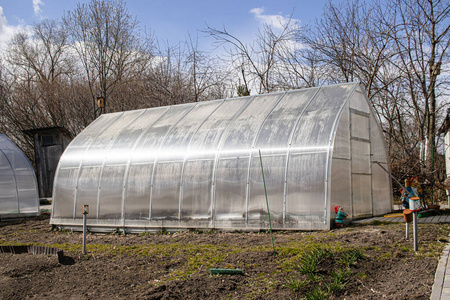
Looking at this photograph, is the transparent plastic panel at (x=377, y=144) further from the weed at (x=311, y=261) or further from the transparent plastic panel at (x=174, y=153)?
the weed at (x=311, y=261)

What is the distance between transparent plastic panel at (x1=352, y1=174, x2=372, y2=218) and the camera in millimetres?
10500

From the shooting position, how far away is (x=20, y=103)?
28781mm

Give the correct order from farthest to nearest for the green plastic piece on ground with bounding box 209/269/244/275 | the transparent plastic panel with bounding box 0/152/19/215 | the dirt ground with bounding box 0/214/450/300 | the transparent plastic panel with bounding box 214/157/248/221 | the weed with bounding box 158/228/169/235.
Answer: the transparent plastic panel with bounding box 0/152/19/215
the weed with bounding box 158/228/169/235
the transparent plastic panel with bounding box 214/157/248/221
the green plastic piece on ground with bounding box 209/269/244/275
the dirt ground with bounding box 0/214/450/300

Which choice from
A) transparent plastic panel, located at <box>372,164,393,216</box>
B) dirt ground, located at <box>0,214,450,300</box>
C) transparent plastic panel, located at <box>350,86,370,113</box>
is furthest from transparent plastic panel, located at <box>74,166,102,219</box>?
transparent plastic panel, located at <box>372,164,393,216</box>

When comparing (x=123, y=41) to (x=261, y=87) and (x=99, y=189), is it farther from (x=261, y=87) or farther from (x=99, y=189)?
(x=99, y=189)

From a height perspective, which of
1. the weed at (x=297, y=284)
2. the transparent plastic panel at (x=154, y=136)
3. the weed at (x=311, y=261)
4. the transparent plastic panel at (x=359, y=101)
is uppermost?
the transparent plastic panel at (x=359, y=101)

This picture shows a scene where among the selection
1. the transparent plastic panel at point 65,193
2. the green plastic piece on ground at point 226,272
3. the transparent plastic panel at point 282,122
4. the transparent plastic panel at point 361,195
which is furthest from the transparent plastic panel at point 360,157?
the transparent plastic panel at point 65,193

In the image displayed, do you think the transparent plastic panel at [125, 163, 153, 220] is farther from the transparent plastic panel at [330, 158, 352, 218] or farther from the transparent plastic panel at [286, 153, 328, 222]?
the transparent plastic panel at [330, 158, 352, 218]

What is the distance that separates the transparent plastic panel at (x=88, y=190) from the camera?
1238 cm

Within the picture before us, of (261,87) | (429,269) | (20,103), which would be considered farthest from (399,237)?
(20,103)

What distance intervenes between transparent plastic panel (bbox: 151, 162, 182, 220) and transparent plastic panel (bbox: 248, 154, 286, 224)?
2.05 metres

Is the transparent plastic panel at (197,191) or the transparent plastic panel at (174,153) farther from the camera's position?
the transparent plastic panel at (174,153)

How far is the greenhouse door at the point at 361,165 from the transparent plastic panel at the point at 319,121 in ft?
1.92

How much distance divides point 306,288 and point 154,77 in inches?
876
